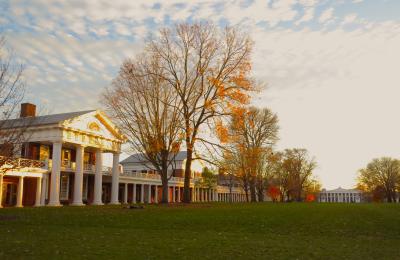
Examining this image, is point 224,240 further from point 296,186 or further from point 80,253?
point 296,186

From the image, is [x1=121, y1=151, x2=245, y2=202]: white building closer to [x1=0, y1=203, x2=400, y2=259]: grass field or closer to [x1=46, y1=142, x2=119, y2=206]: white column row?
[x1=46, y1=142, x2=119, y2=206]: white column row

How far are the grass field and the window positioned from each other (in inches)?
1054

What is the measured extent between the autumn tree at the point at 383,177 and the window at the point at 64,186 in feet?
223

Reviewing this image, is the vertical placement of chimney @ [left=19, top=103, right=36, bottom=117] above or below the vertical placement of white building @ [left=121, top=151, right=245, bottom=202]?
above

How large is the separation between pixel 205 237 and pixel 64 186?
3644 cm

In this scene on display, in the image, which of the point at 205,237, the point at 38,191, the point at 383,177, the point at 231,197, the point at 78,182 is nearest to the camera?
the point at 205,237

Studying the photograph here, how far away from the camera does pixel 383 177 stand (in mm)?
91000

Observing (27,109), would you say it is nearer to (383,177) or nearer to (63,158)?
(63,158)

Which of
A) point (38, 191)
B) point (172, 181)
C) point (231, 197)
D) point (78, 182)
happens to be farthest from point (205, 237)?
point (231, 197)

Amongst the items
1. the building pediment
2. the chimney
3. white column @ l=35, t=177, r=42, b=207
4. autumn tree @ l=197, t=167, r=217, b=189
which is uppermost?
the chimney

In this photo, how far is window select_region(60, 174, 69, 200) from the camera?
152 feet

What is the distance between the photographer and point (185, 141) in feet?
107

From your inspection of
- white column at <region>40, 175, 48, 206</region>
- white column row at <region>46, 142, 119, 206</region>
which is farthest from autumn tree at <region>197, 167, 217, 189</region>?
white column at <region>40, 175, 48, 206</region>

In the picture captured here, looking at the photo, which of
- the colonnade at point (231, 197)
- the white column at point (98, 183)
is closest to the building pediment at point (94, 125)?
the white column at point (98, 183)
